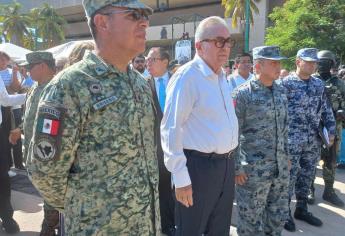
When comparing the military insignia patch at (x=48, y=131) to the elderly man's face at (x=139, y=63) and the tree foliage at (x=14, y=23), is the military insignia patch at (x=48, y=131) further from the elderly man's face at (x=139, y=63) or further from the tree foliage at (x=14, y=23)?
the tree foliage at (x=14, y=23)

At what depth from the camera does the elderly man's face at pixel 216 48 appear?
2.80 metres

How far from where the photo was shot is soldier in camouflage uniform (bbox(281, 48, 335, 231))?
173 inches

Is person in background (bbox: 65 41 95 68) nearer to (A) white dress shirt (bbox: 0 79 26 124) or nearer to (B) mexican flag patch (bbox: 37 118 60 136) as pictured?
(B) mexican flag patch (bbox: 37 118 60 136)

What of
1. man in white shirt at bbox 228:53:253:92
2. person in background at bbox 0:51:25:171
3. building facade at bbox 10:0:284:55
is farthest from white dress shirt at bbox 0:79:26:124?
building facade at bbox 10:0:284:55

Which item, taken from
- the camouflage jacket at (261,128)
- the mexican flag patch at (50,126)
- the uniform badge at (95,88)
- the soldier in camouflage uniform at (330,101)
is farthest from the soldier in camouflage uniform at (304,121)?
the mexican flag patch at (50,126)

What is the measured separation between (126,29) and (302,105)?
3194 millimetres

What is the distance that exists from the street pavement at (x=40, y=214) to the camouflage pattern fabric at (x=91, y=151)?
107 inches

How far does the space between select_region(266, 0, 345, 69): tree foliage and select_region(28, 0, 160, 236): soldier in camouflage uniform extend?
16154mm

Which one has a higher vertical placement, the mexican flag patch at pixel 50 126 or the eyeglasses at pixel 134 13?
the eyeglasses at pixel 134 13

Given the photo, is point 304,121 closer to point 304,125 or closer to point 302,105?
point 304,125

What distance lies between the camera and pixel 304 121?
4.45 m

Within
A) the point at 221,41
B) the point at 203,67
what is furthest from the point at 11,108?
the point at 221,41

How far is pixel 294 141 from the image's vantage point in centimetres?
445

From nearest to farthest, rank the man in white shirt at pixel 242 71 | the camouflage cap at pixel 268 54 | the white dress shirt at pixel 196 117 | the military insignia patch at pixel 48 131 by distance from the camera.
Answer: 1. the military insignia patch at pixel 48 131
2. the white dress shirt at pixel 196 117
3. the camouflage cap at pixel 268 54
4. the man in white shirt at pixel 242 71
